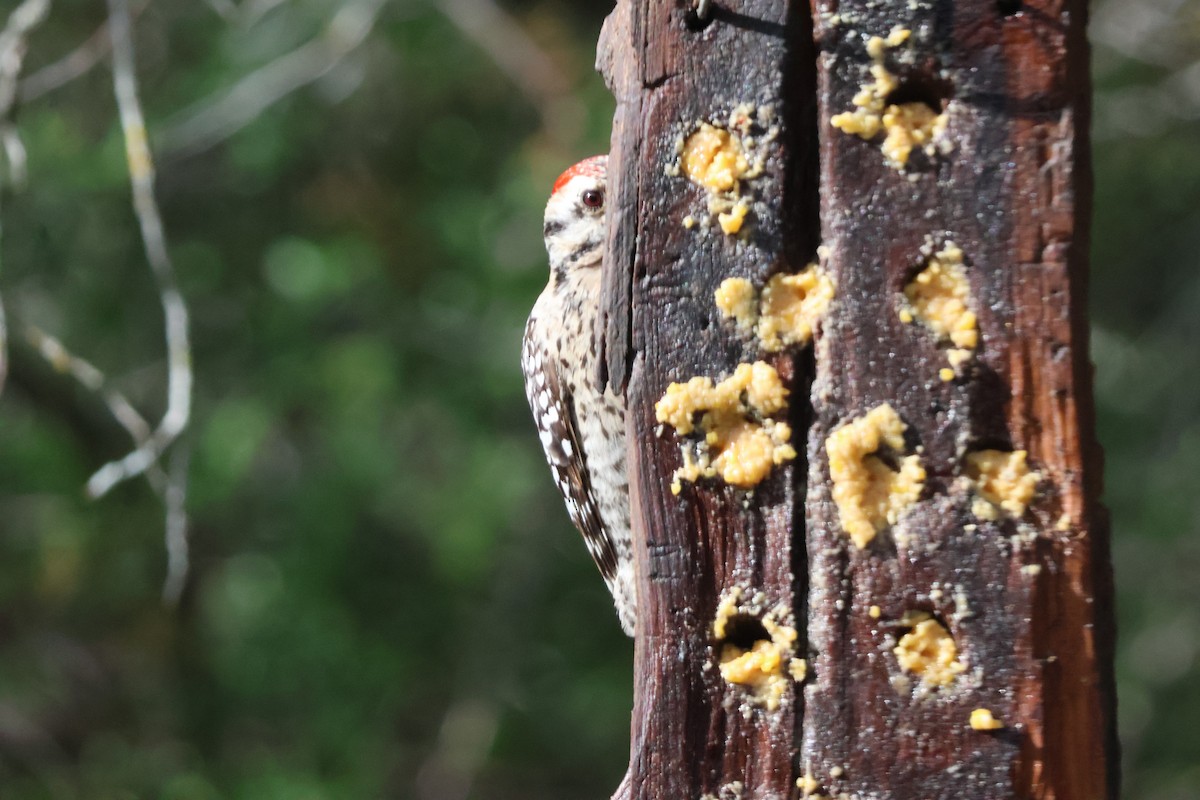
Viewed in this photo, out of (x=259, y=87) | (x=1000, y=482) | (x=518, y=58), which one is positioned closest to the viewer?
(x=1000, y=482)

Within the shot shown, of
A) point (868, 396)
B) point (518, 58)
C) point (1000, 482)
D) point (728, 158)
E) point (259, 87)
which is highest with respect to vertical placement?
point (518, 58)

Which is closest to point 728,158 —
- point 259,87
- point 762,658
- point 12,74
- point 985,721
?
point 762,658

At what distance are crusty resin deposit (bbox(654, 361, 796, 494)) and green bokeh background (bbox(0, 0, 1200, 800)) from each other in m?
3.60

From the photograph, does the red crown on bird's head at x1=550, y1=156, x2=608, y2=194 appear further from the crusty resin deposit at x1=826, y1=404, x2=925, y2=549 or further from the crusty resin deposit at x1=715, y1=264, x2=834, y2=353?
the crusty resin deposit at x1=826, y1=404, x2=925, y2=549

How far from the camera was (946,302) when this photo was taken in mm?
1496

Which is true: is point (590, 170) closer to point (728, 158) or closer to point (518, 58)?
point (728, 158)

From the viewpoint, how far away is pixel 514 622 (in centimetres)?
601

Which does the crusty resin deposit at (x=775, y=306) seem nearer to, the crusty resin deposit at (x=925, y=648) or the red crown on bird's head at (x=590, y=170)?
the crusty resin deposit at (x=925, y=648)

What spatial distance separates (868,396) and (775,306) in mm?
171

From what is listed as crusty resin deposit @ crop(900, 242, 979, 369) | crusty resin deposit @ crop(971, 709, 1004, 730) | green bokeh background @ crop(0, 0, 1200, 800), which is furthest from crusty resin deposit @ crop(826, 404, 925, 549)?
green bokeh background @ crop(0, 0, 1200, 800)

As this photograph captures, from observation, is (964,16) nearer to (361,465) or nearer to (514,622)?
(361,465)

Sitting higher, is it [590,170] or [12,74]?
[12,74]

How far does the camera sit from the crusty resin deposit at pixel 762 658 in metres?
1.59

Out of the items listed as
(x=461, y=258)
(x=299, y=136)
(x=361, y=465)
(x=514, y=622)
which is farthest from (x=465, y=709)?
(x=299, y=136)
